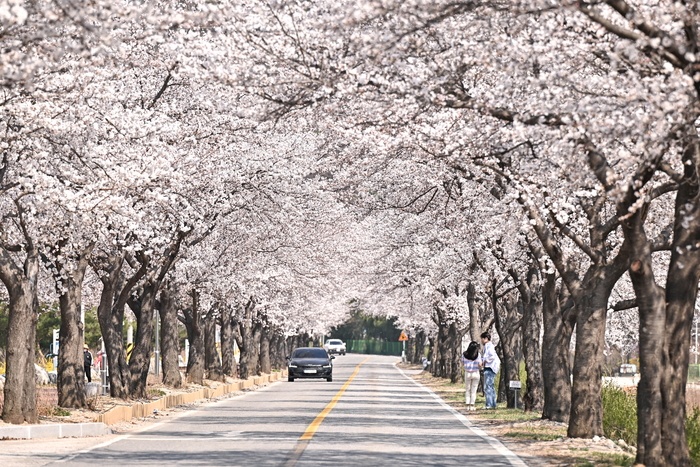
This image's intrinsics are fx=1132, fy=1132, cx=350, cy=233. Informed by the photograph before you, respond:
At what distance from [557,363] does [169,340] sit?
57.9ft

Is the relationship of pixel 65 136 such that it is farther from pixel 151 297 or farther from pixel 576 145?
pixel 151 297

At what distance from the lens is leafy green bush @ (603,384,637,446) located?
21.7m

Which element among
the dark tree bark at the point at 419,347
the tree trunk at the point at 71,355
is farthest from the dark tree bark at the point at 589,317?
the dark tree bark at the point at 419,347

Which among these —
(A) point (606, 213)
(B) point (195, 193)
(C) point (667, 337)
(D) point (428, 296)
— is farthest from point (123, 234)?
(D) point (428, 296)

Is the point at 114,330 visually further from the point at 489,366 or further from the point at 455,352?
the point at 455,352

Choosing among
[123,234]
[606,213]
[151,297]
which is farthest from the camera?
[151,297]

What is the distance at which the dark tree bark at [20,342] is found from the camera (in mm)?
19594

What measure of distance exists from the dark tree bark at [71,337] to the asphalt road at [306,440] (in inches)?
83.4

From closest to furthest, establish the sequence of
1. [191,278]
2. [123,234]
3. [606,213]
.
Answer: [606,213] → [123,234] → [191,278]

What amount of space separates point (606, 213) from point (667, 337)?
8393 millimetres

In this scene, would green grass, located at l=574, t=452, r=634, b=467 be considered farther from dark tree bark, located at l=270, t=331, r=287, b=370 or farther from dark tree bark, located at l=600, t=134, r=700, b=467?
dark tree bark, located at l=270, t=331, r=287, b=370

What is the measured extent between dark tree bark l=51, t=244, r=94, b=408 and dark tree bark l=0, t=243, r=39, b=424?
10.6 ft

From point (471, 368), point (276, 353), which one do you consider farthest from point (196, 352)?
point (276, 353)

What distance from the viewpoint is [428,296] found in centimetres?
5578
